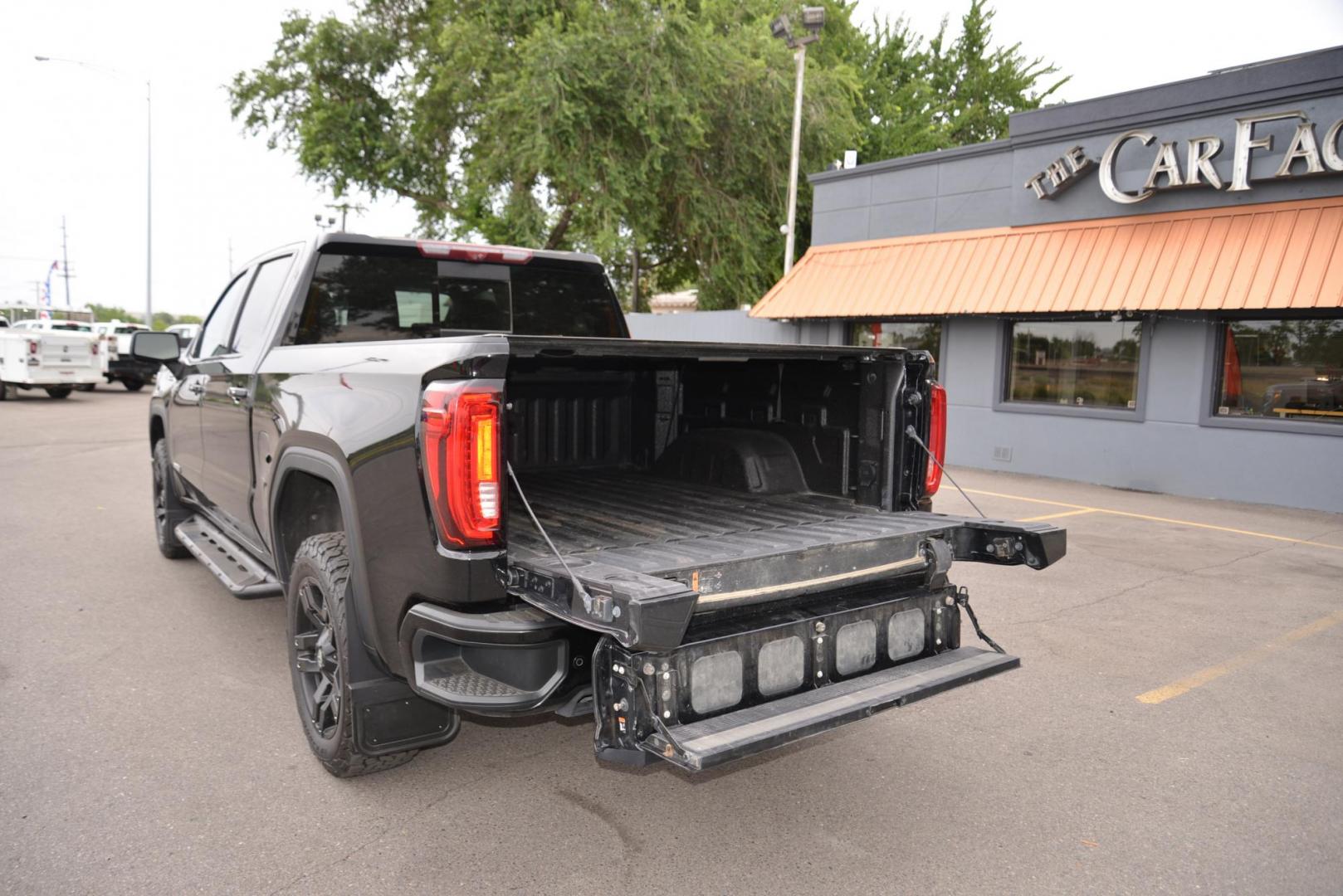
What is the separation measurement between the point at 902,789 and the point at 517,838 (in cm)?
145

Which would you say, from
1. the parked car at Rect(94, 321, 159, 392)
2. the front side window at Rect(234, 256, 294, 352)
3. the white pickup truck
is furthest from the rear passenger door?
the parked car at Rect(94, 321, 159, 392)

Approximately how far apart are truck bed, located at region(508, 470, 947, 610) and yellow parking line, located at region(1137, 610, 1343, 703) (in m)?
1.82

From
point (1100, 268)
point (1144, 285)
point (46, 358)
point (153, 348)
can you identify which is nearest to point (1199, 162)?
point (1144, 285)

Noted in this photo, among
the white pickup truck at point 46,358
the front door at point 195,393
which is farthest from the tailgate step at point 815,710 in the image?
the white pickup truck at point 46,358

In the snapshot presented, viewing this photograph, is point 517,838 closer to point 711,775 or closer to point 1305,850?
point 711,775

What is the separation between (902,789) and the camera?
138 inches

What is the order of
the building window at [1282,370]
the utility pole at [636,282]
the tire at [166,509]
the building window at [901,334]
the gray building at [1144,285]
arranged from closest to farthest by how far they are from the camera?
1. the tire at [166,509]
2. the gray building at [1144,285]
3. the building window at [1282,370]
4. the building window at [901,334]
5. the utility pole at [636,282]

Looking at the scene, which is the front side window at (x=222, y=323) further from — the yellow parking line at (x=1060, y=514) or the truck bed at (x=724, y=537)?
the yellow parking line at (x=1060, y=514)

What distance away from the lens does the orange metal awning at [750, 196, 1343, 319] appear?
10.2 metres

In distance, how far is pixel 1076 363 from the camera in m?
12.9

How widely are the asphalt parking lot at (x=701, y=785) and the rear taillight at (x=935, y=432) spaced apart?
1094 mm

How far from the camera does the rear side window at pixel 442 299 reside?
14.5ft

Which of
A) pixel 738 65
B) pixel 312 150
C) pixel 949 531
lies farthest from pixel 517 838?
pixel 312 150

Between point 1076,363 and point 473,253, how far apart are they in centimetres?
1056
